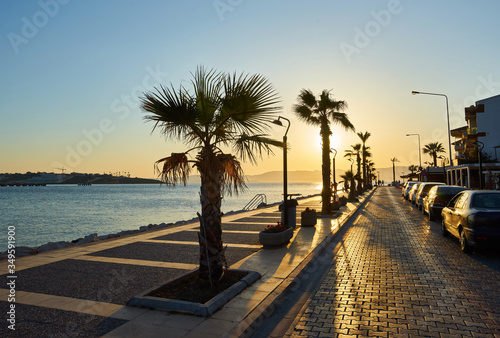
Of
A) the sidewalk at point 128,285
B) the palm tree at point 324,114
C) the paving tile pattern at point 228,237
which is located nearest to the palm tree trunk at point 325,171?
the palm tree at point 324,114

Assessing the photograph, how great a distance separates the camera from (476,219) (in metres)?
8.54

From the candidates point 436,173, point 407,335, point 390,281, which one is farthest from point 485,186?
point 407,335

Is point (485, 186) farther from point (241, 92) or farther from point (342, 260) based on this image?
point (241, 92)

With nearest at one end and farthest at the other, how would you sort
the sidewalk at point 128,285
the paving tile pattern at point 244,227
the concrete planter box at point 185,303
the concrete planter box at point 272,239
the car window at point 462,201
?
the sidewalk at point 128,285, the concrete planter box at point 185,303, the car window at point 462,201, the concrete planter box at point 272,239, the paving tile pattern at point 244,227

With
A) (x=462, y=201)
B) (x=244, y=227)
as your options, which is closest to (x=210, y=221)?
(x=462, y=201)

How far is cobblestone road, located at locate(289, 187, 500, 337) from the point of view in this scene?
4.61 m

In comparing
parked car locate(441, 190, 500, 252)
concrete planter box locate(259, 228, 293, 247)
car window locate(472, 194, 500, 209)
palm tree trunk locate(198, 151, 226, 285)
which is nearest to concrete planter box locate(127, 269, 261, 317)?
palm tree trunk locate(198, 151, 226, 285)

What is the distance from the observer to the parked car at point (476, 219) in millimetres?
8266

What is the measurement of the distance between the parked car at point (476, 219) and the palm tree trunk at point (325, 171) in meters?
8.99

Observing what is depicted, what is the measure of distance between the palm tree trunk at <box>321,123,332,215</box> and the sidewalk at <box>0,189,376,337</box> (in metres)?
7.45

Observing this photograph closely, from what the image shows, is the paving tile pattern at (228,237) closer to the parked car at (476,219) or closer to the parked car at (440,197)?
the parked car at (476,219)

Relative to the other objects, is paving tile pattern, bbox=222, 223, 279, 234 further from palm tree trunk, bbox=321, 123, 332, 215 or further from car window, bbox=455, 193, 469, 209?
car window, bbox=455, 193, 469, 209

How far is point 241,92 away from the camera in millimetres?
6469

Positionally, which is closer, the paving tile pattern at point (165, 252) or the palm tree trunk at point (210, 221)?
the palm tree trunk at point (210, 221)
